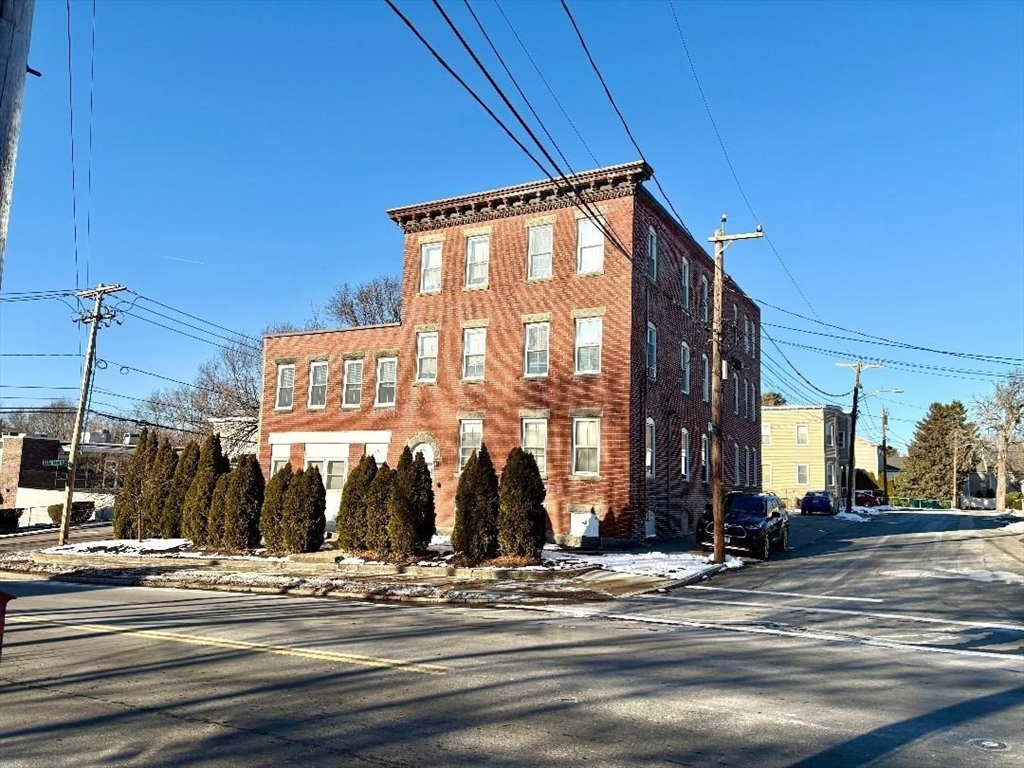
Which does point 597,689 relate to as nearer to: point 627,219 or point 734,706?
point 734,706

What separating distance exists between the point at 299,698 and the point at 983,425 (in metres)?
74.1

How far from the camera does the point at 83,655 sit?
9.43 m

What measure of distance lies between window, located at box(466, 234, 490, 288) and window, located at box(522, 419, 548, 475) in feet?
18.4

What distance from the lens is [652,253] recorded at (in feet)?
91.7

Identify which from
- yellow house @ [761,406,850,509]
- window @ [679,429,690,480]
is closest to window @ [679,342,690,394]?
window @ [679,429,690,480]

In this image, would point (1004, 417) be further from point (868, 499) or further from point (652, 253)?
point (652, 253)

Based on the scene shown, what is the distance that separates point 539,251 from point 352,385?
9.66 metres

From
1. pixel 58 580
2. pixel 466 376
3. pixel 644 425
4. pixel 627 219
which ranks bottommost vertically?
pixel 58 580

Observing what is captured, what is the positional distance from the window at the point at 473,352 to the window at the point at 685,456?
324 inches

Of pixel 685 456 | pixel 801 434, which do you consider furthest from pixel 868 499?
pixel 685 456

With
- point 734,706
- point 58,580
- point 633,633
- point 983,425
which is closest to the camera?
point 734,706

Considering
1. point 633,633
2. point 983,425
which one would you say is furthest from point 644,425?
point 983,425

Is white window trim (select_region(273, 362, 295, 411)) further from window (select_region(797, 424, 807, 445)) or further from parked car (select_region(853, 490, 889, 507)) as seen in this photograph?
parked car (select_region(853, 490, 889, 507))

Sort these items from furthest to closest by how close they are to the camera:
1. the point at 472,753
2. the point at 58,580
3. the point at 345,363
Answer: the point at 345,363 < the point at 58,580 < the point at 472,753
